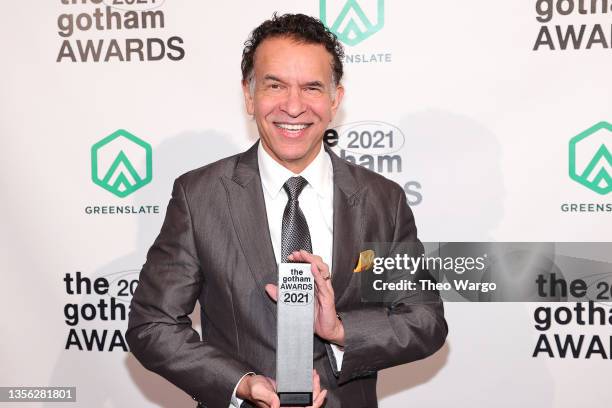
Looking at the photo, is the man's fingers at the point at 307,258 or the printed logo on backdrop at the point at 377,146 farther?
the printed logo on backdrop at the point at 377,146

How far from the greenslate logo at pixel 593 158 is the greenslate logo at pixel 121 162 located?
1685mm

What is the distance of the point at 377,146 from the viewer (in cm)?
246

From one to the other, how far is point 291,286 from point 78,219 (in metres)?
1.63

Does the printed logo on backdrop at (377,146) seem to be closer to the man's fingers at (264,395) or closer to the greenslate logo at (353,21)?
the greenslate logo at (353,21)

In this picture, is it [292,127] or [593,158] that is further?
[593,158]

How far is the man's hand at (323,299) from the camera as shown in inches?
50.2

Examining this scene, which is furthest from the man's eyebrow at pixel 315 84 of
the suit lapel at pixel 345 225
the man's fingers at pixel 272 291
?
the man's fingers at pixel 272 291

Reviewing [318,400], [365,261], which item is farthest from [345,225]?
[318,400]

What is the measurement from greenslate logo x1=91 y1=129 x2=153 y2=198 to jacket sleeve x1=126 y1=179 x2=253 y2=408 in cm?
111

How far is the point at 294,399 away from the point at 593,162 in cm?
168

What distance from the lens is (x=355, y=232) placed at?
150cm

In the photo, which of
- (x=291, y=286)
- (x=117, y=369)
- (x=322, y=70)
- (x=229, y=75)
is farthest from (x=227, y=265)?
(x=117, y=369)

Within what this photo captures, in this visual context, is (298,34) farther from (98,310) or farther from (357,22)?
(98,310)

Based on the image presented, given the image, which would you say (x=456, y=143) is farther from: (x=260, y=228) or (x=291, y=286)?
(x=291, y=286)
